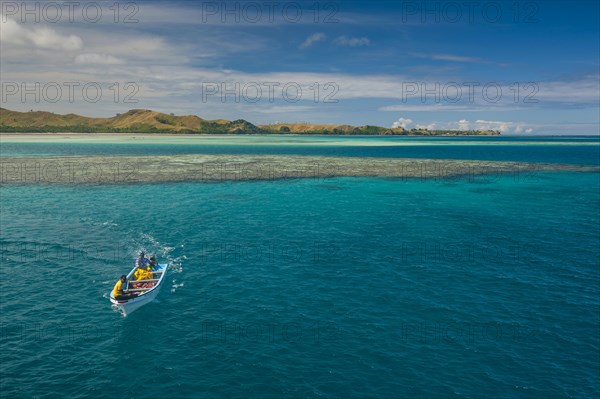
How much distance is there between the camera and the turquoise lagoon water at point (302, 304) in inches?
867

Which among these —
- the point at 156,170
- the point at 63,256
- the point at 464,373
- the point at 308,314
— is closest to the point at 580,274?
the point at 464,373

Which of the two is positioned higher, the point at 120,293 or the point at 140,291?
the point at 120,293

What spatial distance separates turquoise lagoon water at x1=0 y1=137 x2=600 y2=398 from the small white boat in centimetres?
75

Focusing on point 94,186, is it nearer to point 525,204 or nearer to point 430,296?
point 430,296

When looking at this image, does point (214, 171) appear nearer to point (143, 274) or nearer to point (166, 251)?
point (166, 251)

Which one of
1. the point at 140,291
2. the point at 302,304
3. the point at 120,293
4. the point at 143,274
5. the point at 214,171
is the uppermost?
the point at 214,171

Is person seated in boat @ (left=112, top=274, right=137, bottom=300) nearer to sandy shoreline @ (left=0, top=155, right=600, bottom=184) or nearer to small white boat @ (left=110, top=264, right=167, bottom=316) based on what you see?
small white boat @ (left=110, top=264, right=167, bottom=316)

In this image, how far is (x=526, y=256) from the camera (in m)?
41.2

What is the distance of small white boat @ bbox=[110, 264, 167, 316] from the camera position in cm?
2847

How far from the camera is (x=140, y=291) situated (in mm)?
30062

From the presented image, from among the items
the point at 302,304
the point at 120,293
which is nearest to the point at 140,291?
the point at 120,293

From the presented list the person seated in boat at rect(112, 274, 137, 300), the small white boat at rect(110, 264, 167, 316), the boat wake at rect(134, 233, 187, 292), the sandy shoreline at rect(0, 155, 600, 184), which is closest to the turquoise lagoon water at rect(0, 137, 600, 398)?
the boat wake at rect(134, 233, 187, 292)

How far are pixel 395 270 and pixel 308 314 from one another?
11860 millimetres

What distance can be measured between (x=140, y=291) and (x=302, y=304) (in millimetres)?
12635
